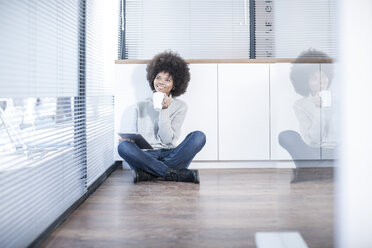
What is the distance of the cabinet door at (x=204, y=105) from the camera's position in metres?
3.39

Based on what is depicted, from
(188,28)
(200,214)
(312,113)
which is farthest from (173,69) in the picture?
(312,113)

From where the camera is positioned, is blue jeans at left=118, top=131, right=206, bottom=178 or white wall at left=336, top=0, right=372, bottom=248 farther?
blue jeans at left=118, top=131, right=206, bottom=178

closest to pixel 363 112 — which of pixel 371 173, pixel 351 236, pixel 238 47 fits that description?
pixel 371 173

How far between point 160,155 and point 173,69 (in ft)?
2.43

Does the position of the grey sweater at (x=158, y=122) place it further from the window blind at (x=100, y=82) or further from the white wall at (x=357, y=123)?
the white wall at (x=357, y=123)

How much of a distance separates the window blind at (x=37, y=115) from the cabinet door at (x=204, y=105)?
126 cm

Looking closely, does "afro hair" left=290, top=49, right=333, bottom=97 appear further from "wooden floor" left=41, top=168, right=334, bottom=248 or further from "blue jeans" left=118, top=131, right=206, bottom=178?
"blue jeans" left=118, top=131, right=206, bottom=178

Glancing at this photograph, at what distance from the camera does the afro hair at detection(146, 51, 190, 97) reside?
3170mm

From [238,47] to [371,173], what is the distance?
9.77 feet

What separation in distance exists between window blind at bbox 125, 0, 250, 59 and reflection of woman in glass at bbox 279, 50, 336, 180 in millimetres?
2475

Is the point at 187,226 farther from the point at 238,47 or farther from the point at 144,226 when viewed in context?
the point at 238,47

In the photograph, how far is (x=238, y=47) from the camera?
3.86 m

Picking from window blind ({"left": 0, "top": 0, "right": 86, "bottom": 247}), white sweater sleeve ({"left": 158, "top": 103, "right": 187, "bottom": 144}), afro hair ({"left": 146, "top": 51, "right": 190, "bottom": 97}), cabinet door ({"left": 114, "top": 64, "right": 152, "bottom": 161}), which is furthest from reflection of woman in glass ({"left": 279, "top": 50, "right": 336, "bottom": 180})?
cabinet door ({"left": 114, "top": 64, "right": 152, "bottom": 161})

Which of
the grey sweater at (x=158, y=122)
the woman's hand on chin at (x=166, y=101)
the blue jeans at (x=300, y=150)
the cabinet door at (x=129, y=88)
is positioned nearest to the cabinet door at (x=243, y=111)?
the grey sweater at (x=158, y=122)
